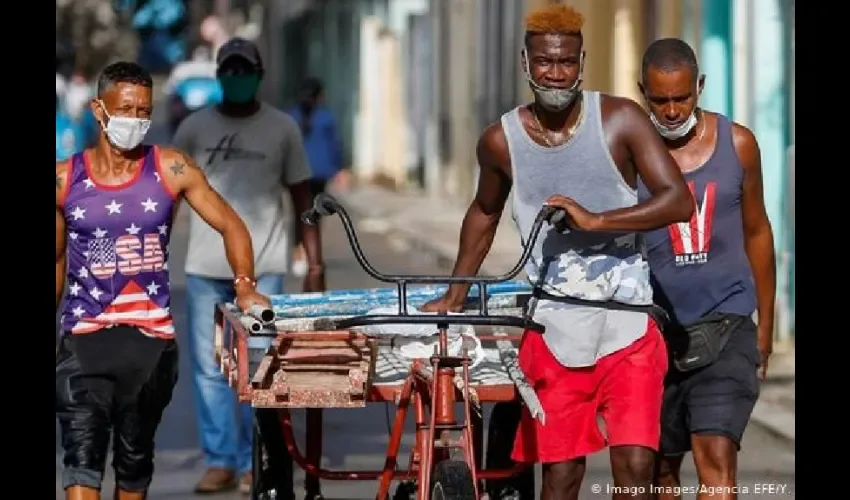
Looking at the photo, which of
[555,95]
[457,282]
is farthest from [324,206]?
[555,95]

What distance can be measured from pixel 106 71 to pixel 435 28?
30680 mm

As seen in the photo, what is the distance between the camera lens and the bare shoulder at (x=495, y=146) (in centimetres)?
742

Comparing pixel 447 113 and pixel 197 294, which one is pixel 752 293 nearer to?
pixel 197 294

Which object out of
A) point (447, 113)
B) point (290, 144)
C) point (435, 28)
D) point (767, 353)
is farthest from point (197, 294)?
point (435, 28)

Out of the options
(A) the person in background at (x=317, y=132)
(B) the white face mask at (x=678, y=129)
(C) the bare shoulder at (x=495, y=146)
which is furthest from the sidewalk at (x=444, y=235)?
(C) the bare shoulder at (x=495, y=146)

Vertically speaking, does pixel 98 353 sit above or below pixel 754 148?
below

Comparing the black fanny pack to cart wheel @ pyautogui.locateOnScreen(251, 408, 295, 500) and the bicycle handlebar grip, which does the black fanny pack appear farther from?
cart wheel @ pyautogui.locateOnScreen(251, 408, 295, 500)

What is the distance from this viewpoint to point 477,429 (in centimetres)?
810

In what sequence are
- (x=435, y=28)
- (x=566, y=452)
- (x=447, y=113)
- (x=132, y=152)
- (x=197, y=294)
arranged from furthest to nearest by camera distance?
(x=435, y=28), (x=447, y=113), (x=197, y=294), (x=132, y=152), (x=566, y=452)

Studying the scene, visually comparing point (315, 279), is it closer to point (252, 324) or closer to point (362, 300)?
point (362, 300)

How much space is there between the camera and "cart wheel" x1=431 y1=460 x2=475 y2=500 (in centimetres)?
675

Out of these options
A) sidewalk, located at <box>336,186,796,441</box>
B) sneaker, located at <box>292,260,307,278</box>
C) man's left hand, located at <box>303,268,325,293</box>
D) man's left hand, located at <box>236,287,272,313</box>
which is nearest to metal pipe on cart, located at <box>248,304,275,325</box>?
man's left hand, located at <box>236,287,272,313</box>

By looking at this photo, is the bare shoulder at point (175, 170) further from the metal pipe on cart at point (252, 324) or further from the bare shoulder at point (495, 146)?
the bare shoulder at point (495, 146)

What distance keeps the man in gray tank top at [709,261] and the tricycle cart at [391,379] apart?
1.77ft
